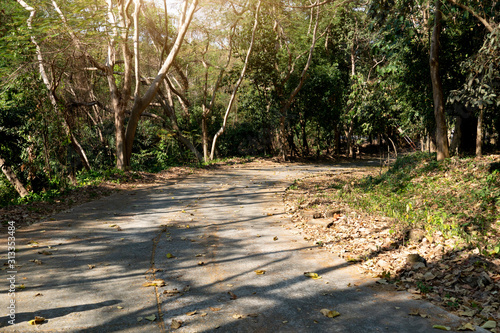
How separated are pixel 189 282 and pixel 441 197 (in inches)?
214

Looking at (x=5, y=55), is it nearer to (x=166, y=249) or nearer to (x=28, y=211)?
(x=28, y=211)

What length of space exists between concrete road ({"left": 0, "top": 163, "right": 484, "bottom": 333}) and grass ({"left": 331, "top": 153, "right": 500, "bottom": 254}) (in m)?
1.75

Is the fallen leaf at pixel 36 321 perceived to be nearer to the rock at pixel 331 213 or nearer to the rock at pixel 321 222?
the rock at pixel 321 222

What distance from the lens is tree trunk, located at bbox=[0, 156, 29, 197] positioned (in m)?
9.84

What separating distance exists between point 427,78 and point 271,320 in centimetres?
1148

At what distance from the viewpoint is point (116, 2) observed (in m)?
13.5

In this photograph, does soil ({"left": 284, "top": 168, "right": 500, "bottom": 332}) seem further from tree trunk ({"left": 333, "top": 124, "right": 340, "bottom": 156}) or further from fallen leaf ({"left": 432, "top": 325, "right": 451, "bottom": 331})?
tree trunk ({"left": 333, "top": 124, "right": 340, "bottom": 156})

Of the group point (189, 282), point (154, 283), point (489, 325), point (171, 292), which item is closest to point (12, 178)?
point (154, 283)

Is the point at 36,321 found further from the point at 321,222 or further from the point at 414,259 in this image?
the point at 321,222

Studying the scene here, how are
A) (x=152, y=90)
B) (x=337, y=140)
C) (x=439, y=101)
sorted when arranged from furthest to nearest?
(x=337, y=140), (x=152, y=90), (x=439, y=101)

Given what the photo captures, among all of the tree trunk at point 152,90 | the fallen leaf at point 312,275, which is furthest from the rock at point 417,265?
the tree trunk at point 152,90

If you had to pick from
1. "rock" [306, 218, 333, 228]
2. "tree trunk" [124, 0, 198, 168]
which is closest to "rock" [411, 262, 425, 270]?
"rock" [306, 218, 333, 228]

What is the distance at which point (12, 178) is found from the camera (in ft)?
32.6

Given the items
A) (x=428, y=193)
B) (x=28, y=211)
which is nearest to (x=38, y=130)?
(x=28, y=211)
